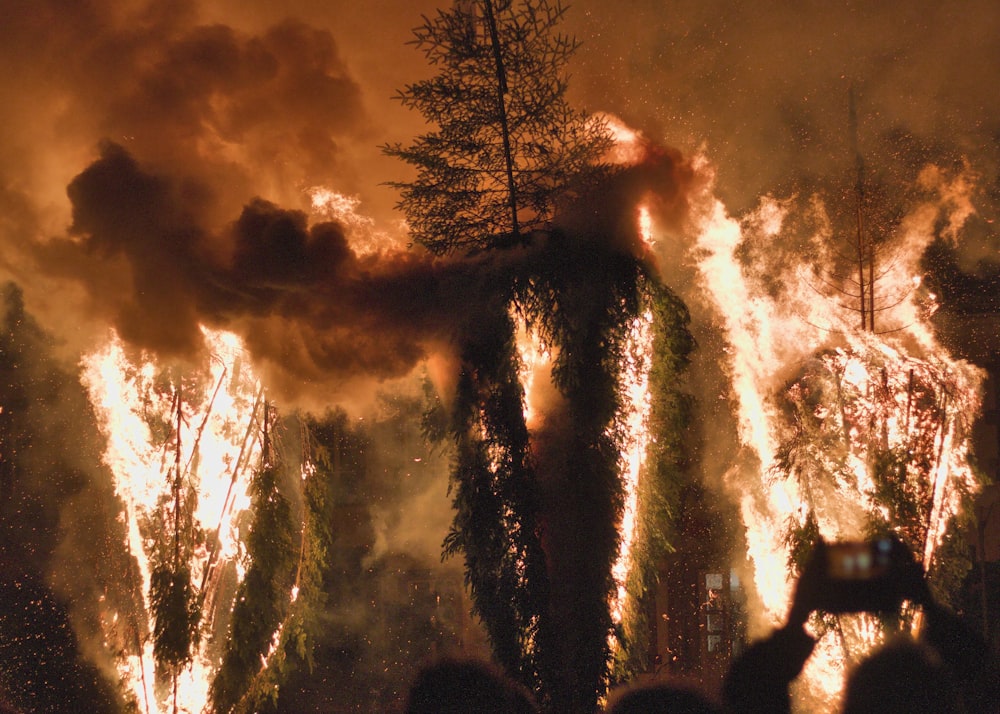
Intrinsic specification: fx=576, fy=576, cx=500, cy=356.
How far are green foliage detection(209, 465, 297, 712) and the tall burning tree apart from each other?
2038mm

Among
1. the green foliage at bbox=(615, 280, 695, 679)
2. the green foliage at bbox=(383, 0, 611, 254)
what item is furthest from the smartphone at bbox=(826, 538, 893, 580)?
the green foliage at bbox=(383, 0, 611, 254)

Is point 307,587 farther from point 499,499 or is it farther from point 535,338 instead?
point 535,338

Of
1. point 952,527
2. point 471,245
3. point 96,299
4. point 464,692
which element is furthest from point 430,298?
point 952,527

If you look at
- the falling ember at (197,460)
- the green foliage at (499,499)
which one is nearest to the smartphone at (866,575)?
the green foliage at (499,499)

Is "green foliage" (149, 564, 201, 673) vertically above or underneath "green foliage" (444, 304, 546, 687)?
underneath

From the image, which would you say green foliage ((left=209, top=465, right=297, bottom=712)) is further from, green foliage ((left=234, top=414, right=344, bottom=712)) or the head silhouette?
the head silhouette

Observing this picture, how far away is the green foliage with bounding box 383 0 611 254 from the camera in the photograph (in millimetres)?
3643

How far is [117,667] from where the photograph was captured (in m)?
5.57

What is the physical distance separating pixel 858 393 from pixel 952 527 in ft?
5.14

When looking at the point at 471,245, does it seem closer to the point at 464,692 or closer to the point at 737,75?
the point at 737,75

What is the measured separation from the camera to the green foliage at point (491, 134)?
364 centimetres

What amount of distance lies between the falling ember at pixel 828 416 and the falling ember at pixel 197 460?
15.2ft

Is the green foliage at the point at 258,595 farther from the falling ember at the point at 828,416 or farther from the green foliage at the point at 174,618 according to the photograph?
the falling ember at the point at 828,416

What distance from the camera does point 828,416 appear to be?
18.4 feet
